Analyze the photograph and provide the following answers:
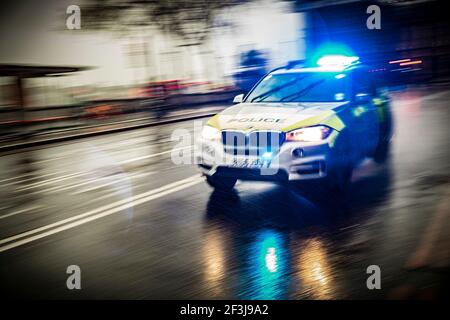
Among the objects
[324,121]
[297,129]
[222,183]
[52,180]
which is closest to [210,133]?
[222,183]

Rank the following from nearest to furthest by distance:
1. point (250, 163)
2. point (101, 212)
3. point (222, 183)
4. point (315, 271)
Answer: point (315, 271)
point (250, 163)
point (101, 212)
point (222, 183)

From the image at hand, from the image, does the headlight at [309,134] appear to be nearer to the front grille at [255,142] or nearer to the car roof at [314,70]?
the front grille at [255,142]

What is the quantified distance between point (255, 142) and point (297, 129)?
1.63 ft

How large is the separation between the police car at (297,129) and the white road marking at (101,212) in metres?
0.81

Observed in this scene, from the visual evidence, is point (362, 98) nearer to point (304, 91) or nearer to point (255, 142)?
point (304, 91)

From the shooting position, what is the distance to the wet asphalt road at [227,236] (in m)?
3.76

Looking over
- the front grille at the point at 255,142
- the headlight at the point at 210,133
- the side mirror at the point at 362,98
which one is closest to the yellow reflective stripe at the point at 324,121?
the front grille at the point at 255,142

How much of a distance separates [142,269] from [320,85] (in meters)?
3.50

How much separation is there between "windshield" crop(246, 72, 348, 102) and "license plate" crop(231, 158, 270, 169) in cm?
123

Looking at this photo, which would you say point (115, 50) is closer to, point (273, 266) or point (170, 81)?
point (170, 81)

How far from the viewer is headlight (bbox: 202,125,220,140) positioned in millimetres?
5947

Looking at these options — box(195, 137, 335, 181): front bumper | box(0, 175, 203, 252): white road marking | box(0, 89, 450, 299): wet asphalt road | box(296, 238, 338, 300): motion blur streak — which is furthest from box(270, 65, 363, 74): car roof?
box(296, 238, 338, 300): motion blur streak

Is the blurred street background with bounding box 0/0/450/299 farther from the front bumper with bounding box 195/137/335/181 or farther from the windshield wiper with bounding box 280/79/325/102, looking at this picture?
the windshield wiper with bounding box 280/79/325/102

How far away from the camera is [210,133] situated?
19.9 ft
